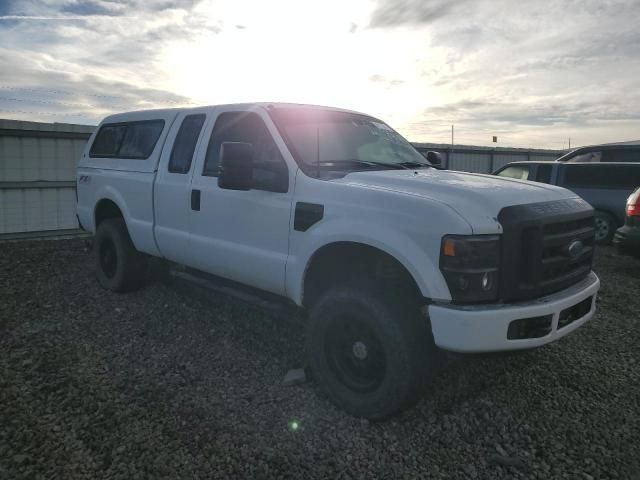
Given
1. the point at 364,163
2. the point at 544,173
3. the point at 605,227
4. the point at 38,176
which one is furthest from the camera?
the point at 544,173

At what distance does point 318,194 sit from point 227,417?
153cm

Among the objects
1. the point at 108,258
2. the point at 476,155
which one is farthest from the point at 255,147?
the point at 476,155

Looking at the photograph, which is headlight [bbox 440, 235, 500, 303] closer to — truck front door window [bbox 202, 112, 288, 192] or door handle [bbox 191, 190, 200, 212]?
truck front door window [bbox 202, 112, 288, 192]

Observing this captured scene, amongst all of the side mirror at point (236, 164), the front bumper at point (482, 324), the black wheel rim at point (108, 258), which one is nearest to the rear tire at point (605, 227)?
the front bumper at point (482, 324)

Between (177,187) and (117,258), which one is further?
(117,258)

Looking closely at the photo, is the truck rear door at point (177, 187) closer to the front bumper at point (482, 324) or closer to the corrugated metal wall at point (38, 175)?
the front bumper at point (482, 324)

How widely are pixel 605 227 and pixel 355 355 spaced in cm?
784

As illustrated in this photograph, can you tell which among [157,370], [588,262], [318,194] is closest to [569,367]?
[588,262]

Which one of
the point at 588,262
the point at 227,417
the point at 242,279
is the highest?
the point at 588,262

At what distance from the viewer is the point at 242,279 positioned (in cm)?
380

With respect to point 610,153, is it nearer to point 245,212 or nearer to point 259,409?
point 245,212

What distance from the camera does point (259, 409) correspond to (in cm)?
315

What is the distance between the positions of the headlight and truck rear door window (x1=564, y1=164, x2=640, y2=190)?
25.3 ft

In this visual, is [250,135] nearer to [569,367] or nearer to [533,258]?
[533,258]
